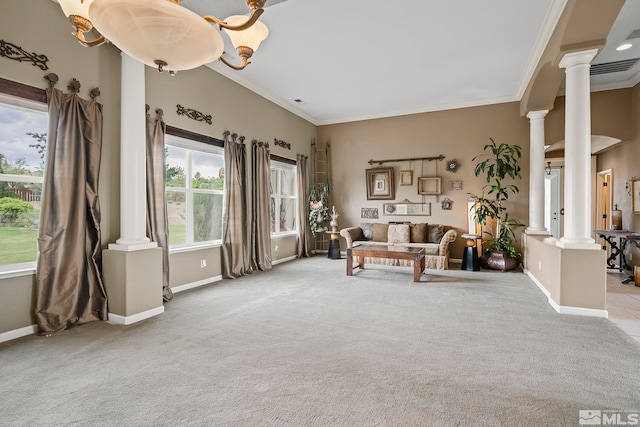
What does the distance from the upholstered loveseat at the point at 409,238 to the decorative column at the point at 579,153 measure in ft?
8.06

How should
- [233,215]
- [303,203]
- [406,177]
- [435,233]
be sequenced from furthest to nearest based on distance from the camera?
[303,203]
[406,177]
[435,233]
[233,215]

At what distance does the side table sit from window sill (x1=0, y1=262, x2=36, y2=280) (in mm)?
6065

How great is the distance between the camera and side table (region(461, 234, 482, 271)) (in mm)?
5848

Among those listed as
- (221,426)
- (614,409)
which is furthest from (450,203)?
(221,426)

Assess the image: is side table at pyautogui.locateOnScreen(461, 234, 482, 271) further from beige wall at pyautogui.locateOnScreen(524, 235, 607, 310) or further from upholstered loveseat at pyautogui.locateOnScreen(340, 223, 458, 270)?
beige wall at pyautogui.locateOnScreen(524, 235, 607, 310)

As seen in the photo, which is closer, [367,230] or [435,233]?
[435,233]

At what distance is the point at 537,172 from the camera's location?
5.58 metres

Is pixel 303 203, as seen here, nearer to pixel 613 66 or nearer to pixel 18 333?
pixel 18 333

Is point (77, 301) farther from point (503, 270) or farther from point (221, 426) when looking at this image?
point (503, 270)

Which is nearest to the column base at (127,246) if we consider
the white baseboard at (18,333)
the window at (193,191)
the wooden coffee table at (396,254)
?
the white baseboard at (18,333)

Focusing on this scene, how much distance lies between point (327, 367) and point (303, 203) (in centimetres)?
515

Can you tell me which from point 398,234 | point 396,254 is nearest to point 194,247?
point 396,254

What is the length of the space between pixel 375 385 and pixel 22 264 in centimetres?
330

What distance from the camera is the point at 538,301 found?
3918 millimetres
